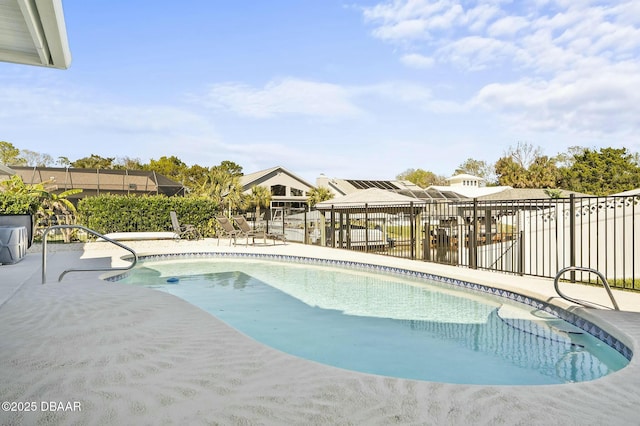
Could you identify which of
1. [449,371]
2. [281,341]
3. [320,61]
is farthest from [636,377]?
[320,61]

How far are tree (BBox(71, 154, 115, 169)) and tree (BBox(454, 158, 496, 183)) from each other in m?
43.1

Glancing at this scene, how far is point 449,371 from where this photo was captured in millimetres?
3994

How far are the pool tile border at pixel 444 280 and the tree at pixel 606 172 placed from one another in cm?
3216

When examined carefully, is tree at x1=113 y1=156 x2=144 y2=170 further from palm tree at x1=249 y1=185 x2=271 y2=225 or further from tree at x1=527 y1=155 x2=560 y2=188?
tree at x1=527 y1=155 x2=560 y2=188

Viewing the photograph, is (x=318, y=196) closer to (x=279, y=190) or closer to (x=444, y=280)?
(x=279, y=190)

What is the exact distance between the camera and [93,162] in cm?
4562

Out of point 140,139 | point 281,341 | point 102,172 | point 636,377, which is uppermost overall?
point 140,139

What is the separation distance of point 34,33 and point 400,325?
491 centimetres

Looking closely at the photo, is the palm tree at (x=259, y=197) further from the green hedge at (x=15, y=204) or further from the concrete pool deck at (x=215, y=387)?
the concrete pool deck at (x=215, y=387)

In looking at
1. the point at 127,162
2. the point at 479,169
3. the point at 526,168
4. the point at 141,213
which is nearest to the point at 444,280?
the point at 141,213

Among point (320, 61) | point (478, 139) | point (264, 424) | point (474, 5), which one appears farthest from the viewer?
point (478, 139)

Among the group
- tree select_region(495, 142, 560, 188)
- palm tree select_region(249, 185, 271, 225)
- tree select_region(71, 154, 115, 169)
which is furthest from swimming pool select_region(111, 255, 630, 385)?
tree select_region(71, 154, 115, 169)

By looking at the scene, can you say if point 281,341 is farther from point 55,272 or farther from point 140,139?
point 140,139

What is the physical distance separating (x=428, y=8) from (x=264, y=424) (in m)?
12.8
